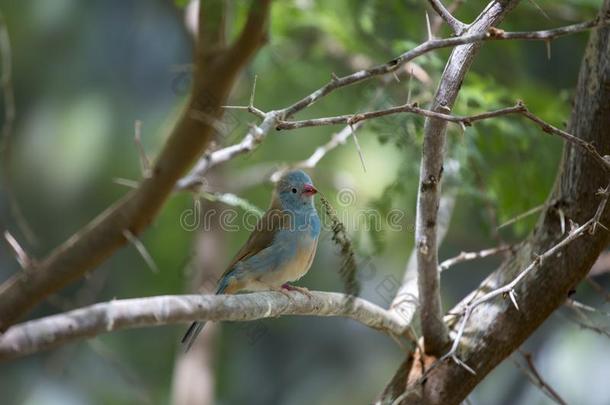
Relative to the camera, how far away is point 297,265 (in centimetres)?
383

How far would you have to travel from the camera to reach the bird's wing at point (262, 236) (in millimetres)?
3951

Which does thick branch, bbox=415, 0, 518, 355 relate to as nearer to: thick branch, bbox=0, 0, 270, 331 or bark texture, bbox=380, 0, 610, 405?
bark texture, bbox=380, 0, 610, 405

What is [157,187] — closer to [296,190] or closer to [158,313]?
[296,190]

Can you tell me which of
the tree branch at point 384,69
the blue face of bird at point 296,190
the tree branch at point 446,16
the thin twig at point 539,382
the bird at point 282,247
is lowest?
the thin twig at point 539,382

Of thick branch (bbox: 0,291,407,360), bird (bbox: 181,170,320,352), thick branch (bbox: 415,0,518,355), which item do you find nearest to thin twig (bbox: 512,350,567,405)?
thick branch (bbox: 415,0,518,355)

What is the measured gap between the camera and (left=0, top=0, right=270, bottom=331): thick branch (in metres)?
3.75

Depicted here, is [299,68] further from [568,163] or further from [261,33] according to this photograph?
[568,163]

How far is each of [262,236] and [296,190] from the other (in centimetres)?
32

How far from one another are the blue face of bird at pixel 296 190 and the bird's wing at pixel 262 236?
0.07 m

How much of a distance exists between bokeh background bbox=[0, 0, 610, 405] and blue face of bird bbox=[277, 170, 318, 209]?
4.12 ft

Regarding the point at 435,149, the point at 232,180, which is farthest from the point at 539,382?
the point at 232,180

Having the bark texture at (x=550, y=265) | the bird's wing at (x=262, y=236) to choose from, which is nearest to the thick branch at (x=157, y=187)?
the bird's wing at (x=262, y=236)

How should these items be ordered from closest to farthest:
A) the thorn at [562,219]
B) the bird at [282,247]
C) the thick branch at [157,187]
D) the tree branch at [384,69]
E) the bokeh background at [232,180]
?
the tree branch at [384,69], the thorn at [562,219], the thick branch at [157,187], the bird at [282,247], the bokeh background at [232,180]

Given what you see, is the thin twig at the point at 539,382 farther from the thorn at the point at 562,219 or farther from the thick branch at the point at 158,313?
the thick branch at the point at 158,313
